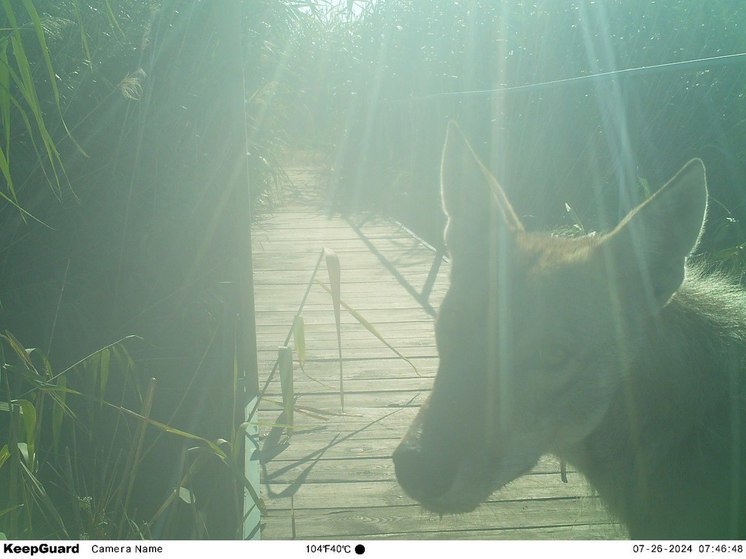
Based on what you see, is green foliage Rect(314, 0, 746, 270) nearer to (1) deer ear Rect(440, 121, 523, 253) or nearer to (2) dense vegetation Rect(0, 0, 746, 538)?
(2) dense vegetation Rect(0, 0, 746, 538)

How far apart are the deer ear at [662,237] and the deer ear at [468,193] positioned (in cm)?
47

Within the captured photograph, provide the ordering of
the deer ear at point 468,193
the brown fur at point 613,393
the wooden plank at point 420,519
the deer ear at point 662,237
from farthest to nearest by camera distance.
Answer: the wooden plank at point 420,519 → the deer ear at point 468,193 → the brown fur at point 613,393 → the deer ear at point 662,237

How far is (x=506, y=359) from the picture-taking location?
2.55 metres

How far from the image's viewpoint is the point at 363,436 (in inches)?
152

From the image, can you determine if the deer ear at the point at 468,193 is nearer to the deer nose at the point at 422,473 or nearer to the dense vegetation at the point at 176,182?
the deer nose at the point at 422,473

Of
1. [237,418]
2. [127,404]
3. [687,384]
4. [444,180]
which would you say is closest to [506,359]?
[687,384]

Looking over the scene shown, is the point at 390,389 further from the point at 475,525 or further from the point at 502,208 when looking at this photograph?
the point at 502,208

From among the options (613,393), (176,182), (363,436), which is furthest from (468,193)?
(176,182)

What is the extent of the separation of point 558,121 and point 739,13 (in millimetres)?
1633

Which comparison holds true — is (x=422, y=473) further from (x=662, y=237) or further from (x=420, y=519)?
(x=662, y=237)

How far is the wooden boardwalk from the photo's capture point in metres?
3.11

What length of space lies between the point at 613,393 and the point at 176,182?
379 cm
